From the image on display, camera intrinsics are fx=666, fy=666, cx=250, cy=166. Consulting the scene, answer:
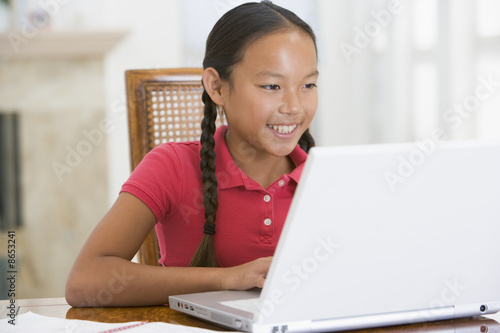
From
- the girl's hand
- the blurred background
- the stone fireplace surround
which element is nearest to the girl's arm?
the girl's hand

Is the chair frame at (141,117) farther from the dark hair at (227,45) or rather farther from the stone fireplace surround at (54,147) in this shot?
the stone fireplace surround at (54,147)

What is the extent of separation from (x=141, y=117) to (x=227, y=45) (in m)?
0.25

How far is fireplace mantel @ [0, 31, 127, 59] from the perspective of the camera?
2.95 metres

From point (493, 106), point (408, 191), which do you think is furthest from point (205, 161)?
point (493, 106)

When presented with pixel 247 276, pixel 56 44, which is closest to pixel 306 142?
pixel 247 276

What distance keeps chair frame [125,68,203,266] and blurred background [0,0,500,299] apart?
1516 mm

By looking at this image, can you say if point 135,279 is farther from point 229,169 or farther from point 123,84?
point 123,84

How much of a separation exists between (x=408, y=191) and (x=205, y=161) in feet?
2.03

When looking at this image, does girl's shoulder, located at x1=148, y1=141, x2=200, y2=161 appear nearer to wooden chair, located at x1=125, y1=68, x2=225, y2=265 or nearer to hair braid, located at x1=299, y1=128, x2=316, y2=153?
wooden chair, located at x1=125, y1=68, x2=225, y2=265

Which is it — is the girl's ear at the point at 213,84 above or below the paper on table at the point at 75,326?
above

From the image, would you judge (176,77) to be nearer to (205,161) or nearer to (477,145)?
(205,161)

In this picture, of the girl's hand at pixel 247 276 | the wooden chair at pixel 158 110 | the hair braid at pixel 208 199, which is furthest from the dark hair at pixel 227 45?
the girl's hand at pixel 247 276

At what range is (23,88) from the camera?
3041mm

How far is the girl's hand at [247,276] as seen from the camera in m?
0.84
